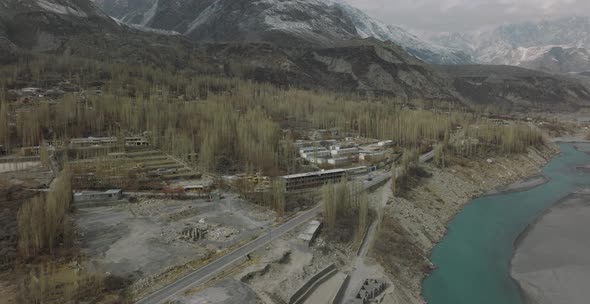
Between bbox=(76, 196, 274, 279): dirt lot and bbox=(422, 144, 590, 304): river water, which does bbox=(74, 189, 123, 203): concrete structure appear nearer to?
bbox=(76, 196, 274, 279): dirt lot

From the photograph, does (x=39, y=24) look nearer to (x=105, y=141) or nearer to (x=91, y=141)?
(x=91, y=141)

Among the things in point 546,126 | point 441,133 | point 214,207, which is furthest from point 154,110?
point 546,126

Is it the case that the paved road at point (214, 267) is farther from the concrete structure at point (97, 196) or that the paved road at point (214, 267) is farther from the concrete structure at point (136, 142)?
the concrete structure at point (136, 142)

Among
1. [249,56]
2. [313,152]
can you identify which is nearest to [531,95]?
[249,56]

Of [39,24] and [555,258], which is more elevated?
[39,24]

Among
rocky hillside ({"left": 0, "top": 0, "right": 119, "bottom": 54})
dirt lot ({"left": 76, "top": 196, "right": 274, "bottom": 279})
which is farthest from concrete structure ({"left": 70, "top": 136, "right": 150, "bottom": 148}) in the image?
rocky hillside ({"left": 0, "top": 0, "right": 119, "bottom": 54})

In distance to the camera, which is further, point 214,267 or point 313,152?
point 313,152

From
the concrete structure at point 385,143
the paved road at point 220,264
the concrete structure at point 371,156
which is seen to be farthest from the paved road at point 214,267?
the concrete structure at point 385,143
